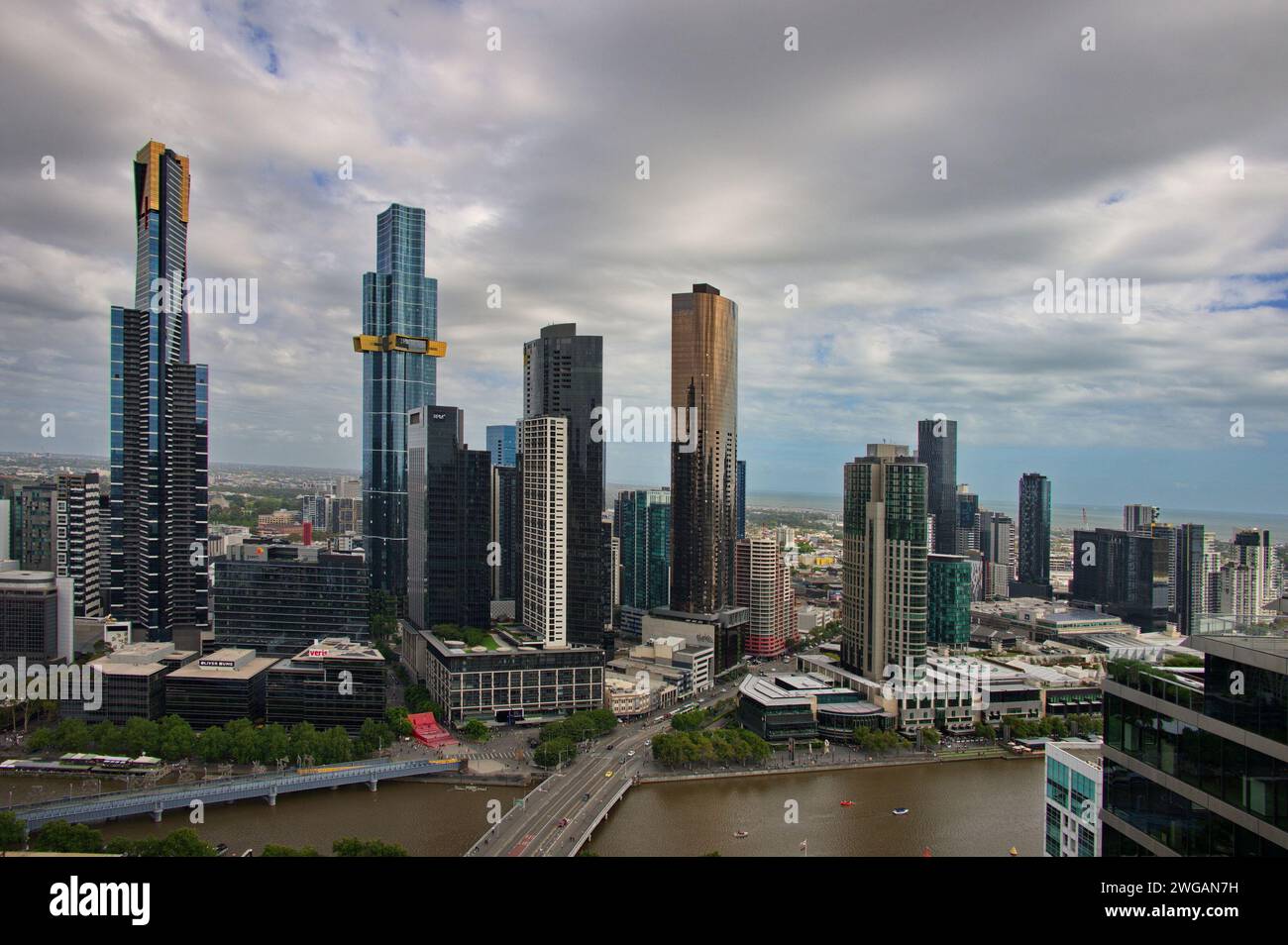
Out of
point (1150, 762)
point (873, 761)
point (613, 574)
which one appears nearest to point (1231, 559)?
point (873, 761)

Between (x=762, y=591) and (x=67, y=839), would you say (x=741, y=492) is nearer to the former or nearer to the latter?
(x=762, y=591)

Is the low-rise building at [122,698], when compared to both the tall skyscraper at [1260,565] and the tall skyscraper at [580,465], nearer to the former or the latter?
the tall skyscraper at [580,465]

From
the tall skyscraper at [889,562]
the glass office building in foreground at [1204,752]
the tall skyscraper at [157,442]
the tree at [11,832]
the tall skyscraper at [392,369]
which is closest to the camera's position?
the glass office building in foreground at [1204,752]

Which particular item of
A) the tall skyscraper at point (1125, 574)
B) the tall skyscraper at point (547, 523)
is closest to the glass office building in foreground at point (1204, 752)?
the tall skyscraper at point (547, 523)

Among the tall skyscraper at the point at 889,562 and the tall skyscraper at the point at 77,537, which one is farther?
the tall skyscraper at the point at 77,537

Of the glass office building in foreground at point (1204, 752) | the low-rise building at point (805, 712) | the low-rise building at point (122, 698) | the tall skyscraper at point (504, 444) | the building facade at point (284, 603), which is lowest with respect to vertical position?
the low-rise building at point (805, 712)

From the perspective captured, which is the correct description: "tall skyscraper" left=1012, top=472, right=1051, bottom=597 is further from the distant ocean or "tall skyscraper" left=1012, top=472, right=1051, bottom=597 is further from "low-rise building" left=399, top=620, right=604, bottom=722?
"low-rise building" left=399, top=620, right=604, bottom=722

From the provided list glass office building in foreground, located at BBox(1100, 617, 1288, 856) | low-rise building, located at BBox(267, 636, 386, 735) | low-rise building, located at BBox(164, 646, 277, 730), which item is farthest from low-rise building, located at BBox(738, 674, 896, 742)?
glass office building in foreground, located at BBox(1100, 617, 1288, 856)

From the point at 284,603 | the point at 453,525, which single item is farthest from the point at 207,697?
the point at 453,525
